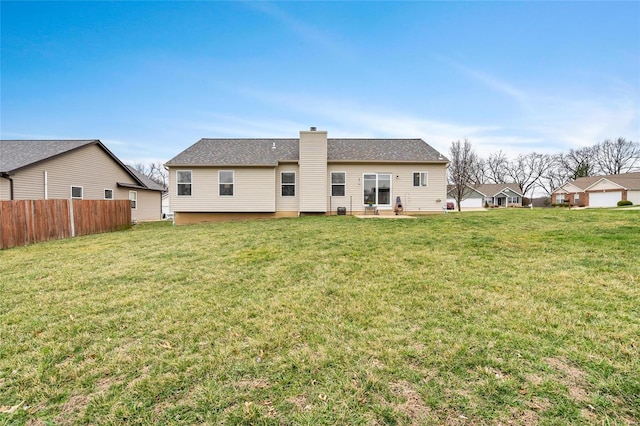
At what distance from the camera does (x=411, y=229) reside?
902 cm

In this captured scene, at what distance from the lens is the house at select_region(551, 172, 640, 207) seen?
3328cm

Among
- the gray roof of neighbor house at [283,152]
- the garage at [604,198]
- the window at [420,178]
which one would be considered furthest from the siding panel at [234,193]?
the garage at [604,198]

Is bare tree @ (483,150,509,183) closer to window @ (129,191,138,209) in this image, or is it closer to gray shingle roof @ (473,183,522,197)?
gray shingle roof @ (473,183,522,197)

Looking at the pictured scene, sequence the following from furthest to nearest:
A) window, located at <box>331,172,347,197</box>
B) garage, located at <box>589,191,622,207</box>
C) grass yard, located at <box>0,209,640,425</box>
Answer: garage, located at <box>589,191,622,207</box> < window, located at <box>331,172,347,197</box> < grass yard, located at <box>0,209,640,425</box>

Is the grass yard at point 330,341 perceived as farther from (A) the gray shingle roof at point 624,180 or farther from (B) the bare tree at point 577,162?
(B) the bare tree at point 577,162

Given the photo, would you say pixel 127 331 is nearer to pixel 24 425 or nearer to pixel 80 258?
pixel 24 425

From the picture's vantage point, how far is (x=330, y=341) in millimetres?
2738

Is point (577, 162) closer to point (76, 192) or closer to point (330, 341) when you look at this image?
point (330, 341)

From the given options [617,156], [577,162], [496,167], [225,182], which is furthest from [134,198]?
[617,156]

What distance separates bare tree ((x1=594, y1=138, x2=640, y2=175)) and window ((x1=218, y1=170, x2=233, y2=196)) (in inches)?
2451

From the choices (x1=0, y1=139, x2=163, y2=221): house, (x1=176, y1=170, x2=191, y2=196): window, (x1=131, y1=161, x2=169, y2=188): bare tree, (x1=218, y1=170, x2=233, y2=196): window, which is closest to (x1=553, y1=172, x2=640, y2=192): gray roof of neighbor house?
(x1=218, y1=170, x2=233, y2=196): window

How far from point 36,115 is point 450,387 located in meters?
32.2

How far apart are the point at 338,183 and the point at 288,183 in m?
2.70

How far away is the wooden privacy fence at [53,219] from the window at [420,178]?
49.1ft
